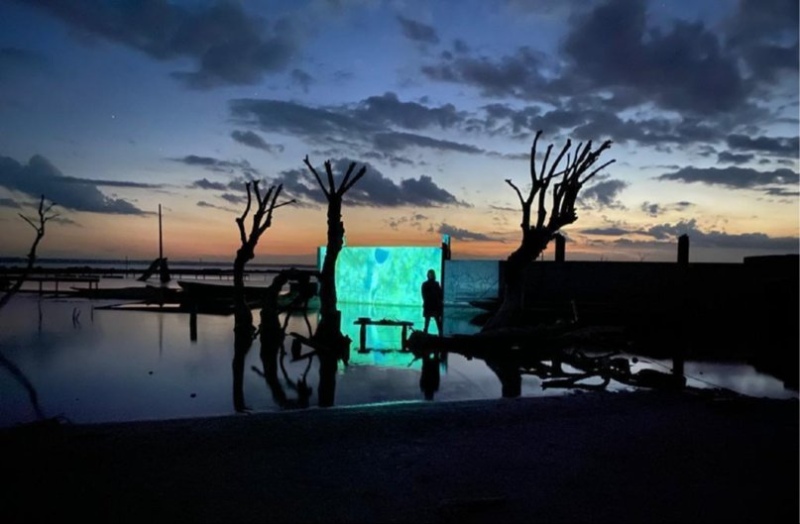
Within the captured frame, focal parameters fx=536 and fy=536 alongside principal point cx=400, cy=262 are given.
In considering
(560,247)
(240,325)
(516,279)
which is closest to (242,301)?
(240,325)

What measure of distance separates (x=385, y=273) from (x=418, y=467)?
23120 millimetres

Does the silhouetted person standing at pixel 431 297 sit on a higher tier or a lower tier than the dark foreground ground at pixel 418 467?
higher

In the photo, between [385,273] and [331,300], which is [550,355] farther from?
[385,273]

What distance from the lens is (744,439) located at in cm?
571

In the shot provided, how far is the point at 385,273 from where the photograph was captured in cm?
2797

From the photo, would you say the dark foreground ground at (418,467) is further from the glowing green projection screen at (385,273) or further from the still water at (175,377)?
the glowing green projection screen at (385,273)

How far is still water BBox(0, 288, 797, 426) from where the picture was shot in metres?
8.03

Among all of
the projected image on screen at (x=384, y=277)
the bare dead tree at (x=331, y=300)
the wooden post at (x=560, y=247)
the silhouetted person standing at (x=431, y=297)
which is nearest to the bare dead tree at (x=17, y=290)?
the bare dead tree at (x=331, y=300)

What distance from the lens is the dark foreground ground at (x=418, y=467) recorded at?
398 cm

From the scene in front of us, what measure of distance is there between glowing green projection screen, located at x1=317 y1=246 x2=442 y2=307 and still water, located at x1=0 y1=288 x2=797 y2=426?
40.0ft

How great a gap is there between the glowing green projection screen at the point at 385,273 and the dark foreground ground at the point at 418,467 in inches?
788

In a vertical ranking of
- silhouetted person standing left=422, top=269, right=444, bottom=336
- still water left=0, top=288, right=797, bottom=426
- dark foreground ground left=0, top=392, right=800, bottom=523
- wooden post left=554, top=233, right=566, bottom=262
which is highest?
wooden post left=554, top=233, right=566, bottom=262

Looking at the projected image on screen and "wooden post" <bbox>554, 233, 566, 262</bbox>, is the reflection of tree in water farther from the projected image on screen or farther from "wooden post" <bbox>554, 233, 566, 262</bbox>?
"wooden post" <bbox>554, 233, 566, 262</bbox>

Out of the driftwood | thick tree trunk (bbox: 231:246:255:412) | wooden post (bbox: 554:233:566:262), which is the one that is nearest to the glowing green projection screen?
wooden post (bbox: 554:233:566:262)
